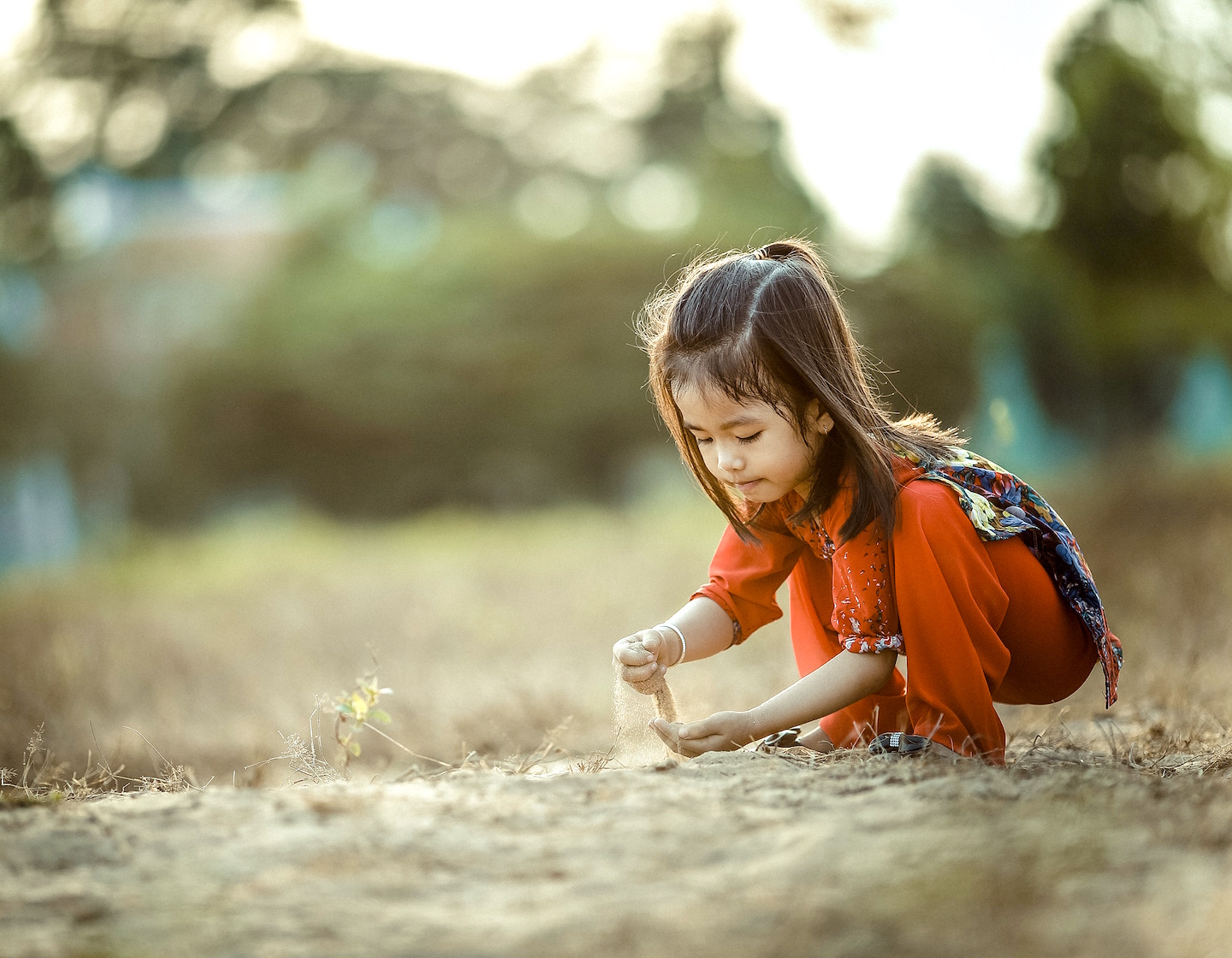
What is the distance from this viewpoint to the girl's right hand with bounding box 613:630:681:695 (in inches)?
87.6

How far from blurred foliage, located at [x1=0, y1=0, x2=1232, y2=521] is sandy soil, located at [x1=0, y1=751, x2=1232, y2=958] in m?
9.13

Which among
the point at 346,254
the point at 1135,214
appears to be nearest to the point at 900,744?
the point at 1135,214

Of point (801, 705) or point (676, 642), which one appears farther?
point (676, 642)

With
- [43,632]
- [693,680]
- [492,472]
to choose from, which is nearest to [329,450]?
[492,472]

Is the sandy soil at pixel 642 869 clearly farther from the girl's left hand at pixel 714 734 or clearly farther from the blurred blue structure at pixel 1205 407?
the blurred blue structure at pixel 1205 407

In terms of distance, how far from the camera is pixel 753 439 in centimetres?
212

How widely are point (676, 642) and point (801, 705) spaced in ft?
1.16

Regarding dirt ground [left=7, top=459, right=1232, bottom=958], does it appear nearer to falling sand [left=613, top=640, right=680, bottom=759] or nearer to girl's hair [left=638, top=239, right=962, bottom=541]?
falling sand [left=613, top=640, right=680, bottom=759]

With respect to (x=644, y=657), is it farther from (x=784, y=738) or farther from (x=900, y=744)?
(x=900, y=744)

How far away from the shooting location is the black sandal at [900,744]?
199 cm

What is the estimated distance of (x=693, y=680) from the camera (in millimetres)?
4191

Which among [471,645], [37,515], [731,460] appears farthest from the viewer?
[37,515]

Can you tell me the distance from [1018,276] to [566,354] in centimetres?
545

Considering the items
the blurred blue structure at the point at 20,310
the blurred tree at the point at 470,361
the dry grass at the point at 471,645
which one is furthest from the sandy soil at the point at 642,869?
the blurred blue structure at the point at 20,310
